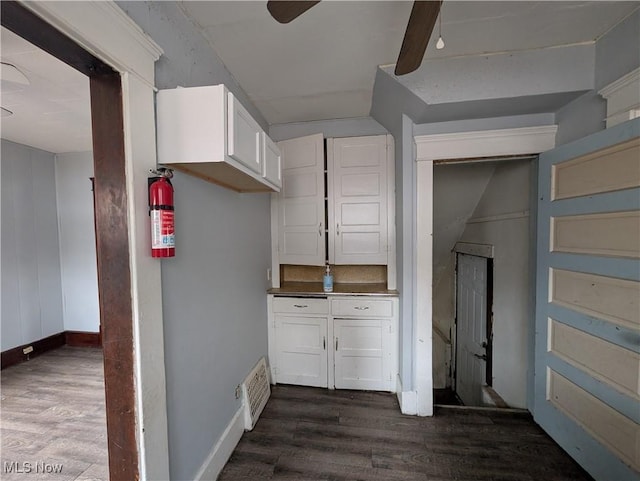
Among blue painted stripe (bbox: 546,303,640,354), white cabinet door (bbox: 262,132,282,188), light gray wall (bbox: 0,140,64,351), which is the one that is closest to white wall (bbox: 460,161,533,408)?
blue painted stripe (bbox: 546,303,640,354)

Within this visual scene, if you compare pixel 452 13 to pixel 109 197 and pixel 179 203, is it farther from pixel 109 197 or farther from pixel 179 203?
pixel 109 197

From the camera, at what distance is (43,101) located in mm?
2027

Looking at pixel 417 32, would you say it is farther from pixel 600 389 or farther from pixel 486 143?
pixel 600 389

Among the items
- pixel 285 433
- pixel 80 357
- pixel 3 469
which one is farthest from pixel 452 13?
pixel 80 357

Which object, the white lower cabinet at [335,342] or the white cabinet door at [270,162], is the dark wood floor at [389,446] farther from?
the white cabinet door at [270,162]

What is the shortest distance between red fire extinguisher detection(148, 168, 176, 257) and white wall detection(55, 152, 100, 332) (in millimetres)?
3110

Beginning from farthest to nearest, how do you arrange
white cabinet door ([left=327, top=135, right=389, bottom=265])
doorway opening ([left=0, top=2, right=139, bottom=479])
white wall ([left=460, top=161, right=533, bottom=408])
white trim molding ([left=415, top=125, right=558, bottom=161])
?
white cabinet door ([left=327, top=135, right=389, bottom=265]) < white wall ([left=460, top=161, right=533, bottom=408]) < white trim molding ([left=415, top=125, right=558, bottom=161]) < doorway opening ([left=0, top=2, right=139, bottom=479])

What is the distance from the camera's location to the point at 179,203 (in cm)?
127

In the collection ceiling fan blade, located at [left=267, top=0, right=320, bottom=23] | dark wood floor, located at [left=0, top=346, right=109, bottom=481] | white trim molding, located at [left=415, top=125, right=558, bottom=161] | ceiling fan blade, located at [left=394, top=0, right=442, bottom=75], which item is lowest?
dark wood floor, located at [left=0, top=346, right=109, bottom=481]

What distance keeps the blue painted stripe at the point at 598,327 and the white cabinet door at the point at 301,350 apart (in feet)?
5.49

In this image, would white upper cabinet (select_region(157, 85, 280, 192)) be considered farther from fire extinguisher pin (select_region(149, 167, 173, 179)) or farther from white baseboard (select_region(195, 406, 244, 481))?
white baseboard (select_region(195, 406, 244, 481))

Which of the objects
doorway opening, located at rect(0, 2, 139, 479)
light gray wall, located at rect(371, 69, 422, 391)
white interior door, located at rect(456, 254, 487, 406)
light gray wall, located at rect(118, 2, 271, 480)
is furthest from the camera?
white interior door, located at rect(456, 254, 487, 406)

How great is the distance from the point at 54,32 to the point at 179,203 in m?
0.66

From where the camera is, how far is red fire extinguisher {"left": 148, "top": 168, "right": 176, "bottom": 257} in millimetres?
1022
